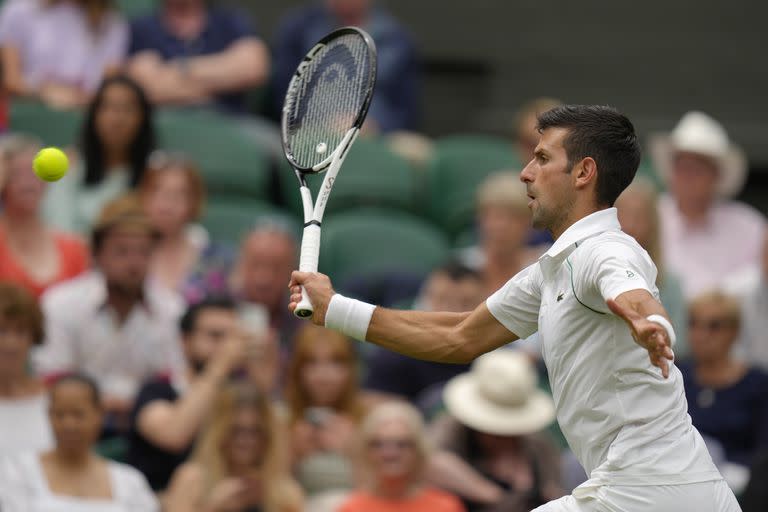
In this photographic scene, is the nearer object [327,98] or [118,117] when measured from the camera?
[327,98]

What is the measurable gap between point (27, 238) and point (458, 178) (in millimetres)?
2886

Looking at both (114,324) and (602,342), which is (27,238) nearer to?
(114,324)

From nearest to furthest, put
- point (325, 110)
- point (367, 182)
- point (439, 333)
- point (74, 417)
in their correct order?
point (439, 333) → point (325, 110) → point (74, 417) → point (367, 182)

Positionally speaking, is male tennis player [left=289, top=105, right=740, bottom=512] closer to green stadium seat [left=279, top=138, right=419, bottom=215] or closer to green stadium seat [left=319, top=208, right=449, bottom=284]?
green stadium seat [left=319, top=208, right=449, bottom=284]

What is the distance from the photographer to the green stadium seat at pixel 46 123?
8.53 m

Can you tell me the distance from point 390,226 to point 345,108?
13.6 feet

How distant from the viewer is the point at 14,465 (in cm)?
627

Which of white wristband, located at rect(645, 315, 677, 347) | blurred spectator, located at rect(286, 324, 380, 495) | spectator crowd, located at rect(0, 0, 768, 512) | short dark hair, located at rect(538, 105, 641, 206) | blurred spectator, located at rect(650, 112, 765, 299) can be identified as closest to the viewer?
white wristband, located at rect(645, 315, 677, 347)

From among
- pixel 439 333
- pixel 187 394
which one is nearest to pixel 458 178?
pixel 187 394

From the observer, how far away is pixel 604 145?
13.3 ft

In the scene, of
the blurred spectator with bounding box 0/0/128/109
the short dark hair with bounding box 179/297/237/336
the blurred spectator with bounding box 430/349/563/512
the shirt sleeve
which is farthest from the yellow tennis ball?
the blurred spectator with bounding box 0/0/128/109

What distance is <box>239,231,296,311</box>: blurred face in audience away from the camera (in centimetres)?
752

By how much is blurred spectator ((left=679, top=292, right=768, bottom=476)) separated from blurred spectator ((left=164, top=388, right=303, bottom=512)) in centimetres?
199

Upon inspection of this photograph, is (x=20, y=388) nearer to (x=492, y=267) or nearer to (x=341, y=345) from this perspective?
(x=341, y=345)
